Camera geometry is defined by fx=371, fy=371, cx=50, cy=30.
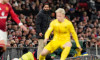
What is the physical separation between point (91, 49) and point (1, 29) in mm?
8760

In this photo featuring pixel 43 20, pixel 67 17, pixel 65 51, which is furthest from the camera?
pixel 67 17

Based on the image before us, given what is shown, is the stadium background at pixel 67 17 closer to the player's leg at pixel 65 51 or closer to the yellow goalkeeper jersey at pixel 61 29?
the yellow goalkeeper jersey at pixel 61 29

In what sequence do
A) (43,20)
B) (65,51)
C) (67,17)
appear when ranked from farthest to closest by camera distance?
(67,17) < (43,20) < (65,51)

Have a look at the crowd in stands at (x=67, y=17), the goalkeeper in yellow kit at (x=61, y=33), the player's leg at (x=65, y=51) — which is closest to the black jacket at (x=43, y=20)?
the goalkeeper in yellow kit at (x=61, y=33)

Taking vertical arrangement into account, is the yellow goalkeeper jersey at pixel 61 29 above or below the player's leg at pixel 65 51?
above

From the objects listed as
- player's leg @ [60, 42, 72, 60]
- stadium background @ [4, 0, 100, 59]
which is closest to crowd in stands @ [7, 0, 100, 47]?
stadium background @ [4, 0, 100, 59]

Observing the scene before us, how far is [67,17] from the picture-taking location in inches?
854

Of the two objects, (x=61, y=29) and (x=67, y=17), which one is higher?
(x=61, y=29)

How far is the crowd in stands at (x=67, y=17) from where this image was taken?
1722 centimetres

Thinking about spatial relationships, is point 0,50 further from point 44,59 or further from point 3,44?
point 44,59

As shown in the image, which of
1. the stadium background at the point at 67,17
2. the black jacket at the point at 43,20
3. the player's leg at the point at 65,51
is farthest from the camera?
the stadium background at the point at 67,17

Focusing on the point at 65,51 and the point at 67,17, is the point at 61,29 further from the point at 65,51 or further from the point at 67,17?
the point at 67,17

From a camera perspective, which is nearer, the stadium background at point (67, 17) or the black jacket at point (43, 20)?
the black jacket at point (43, 20)

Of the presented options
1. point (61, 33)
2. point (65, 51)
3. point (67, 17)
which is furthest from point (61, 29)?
point (67, 17)
